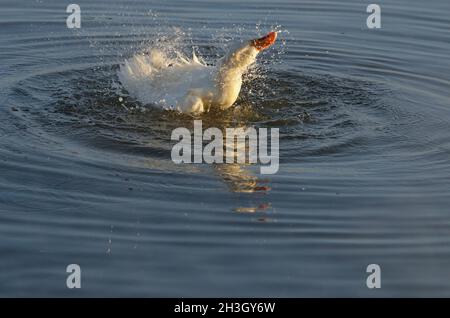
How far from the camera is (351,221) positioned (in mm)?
8086

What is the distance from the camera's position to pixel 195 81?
10.6 m

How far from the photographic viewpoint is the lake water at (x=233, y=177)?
715 centimetres

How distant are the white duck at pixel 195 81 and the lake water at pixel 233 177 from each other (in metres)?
0.19

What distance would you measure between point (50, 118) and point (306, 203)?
11.2 feet

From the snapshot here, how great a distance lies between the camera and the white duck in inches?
408

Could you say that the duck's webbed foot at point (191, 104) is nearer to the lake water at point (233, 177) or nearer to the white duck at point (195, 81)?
the white duck at point (195, 81)

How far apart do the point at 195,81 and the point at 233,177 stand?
190 cm

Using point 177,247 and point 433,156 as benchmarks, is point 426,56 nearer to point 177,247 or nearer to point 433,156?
point 433,156

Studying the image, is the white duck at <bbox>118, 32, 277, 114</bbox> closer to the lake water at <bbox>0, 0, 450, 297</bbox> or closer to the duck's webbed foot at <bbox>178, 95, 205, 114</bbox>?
the duck's webbed foot at <bbox>178, 95, 205, 114</bbox>

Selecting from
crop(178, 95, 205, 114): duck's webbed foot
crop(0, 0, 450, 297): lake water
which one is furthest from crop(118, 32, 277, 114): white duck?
crop(0, 0, 450, 297): lake water

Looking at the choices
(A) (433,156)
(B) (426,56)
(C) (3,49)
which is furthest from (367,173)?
(C) (3,49)

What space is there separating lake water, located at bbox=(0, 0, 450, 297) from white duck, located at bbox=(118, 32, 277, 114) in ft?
0.61

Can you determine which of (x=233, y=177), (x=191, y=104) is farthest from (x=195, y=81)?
(x=233, y=177)

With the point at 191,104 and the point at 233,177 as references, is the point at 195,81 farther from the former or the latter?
the point at 233,177
